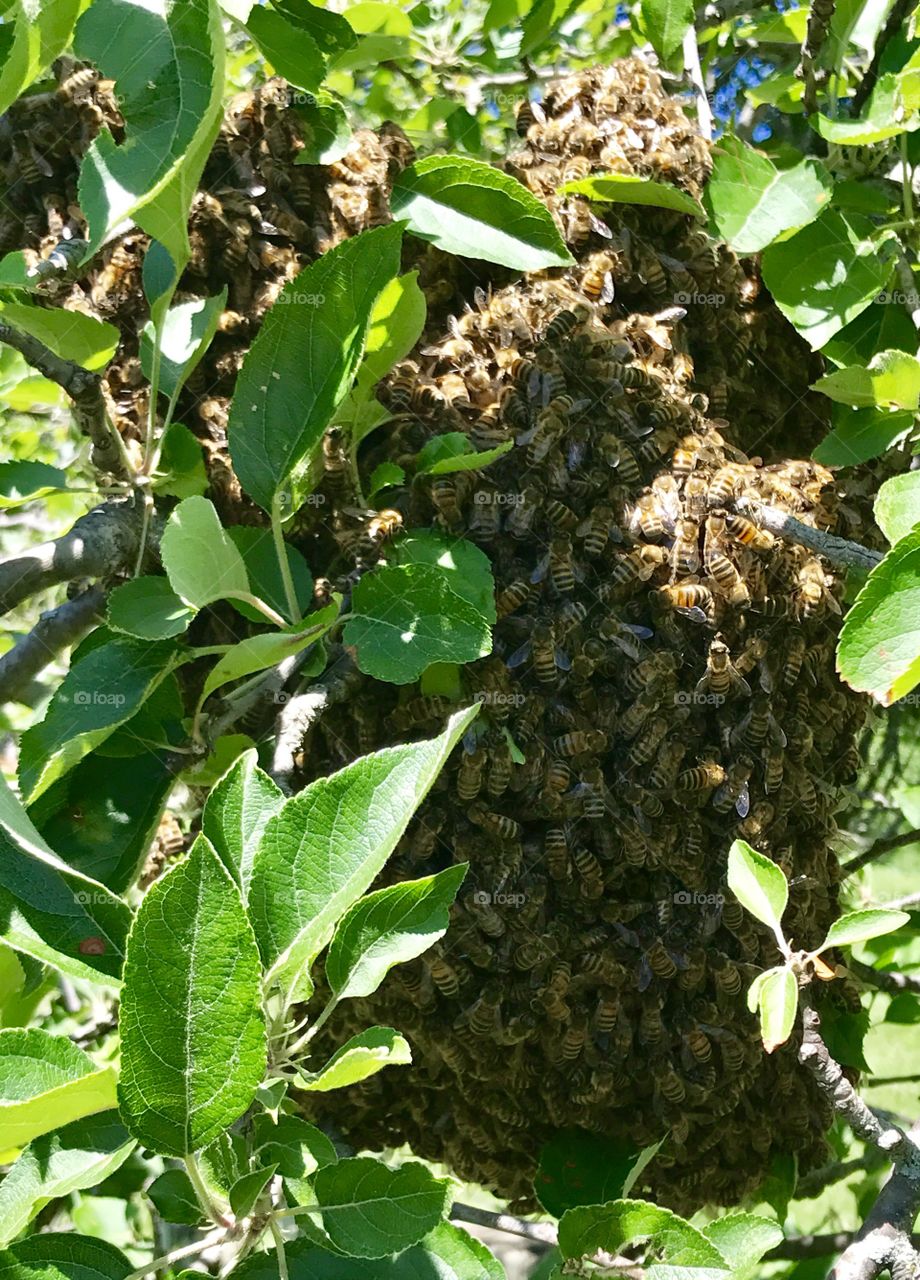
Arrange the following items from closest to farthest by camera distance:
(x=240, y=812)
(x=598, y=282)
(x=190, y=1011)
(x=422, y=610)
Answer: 1. (x=190, y=1011)
2. (x=240, y=812)
3. (x=422, y=610)
4. (x=598, y=282)

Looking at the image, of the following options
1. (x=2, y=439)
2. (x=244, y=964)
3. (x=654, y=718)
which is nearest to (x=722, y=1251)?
(x=654, y=718)

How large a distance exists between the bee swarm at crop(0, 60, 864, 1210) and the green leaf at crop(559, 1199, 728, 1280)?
0.23 meters

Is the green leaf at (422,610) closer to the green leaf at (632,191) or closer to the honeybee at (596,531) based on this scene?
the honeybee at (596,531)

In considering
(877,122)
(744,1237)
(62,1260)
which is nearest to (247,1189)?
(62,1260)

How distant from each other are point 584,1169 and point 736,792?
17.6 inches

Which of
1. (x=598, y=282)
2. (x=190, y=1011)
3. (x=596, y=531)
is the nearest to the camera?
(x=190, y=1011)

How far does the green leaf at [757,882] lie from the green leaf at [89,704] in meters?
0.55

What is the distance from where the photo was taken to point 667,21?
5.05 feet

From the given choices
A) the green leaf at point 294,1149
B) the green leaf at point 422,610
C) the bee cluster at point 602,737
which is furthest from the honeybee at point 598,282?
the green leaf at point 294,1149

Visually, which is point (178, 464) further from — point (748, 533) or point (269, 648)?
point (748, 533)

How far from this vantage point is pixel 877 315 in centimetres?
144
